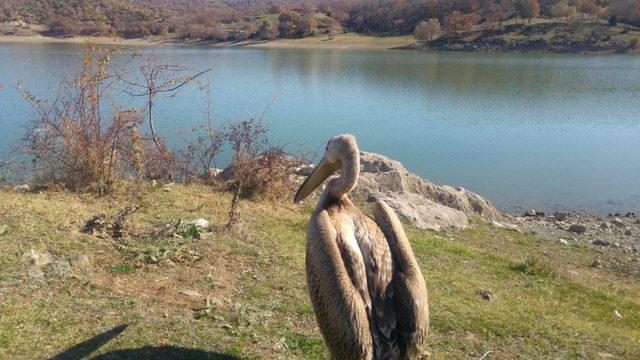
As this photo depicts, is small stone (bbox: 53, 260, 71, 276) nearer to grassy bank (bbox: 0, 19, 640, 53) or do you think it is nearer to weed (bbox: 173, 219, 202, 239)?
weed (bbox: 173, 219, 202, 239)

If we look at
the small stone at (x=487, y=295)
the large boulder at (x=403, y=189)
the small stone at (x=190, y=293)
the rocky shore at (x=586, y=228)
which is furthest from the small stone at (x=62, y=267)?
the rocky shore at (x=586, y=228)

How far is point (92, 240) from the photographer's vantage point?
6414 mm

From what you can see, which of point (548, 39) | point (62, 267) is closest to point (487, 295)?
point (62, 267)

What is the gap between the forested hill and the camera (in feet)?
241

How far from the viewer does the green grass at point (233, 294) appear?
15.6 ft

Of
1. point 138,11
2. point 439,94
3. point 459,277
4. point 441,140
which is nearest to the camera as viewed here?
point 459,277

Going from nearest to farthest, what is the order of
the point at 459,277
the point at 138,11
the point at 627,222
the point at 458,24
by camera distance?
the point at 459,277, the point at 627,222, the point at 458,24, the point at 138,11

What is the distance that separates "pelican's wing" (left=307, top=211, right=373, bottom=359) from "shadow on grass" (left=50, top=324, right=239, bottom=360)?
1.04 m

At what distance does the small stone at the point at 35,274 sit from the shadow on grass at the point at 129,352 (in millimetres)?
1207

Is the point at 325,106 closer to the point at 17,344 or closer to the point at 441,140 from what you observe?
the point at 441,140

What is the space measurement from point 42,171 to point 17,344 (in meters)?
6.12

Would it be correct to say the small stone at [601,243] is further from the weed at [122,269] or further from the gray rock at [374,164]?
the weed at [122,269]

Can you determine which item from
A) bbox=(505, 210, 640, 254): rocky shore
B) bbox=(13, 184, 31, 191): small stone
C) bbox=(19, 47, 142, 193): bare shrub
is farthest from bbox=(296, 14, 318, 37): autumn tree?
bbox=(13, 184, 31, 191): small stone

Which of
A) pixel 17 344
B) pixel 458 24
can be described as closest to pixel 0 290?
pixel 17 344
